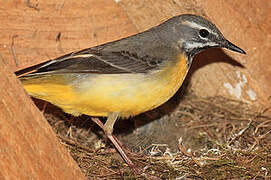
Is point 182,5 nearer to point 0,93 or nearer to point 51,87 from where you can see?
point 51,87

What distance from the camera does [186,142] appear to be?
16.9 feet

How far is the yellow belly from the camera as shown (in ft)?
12.6

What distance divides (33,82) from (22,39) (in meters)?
0.44

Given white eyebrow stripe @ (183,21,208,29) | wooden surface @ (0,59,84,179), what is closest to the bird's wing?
white eyebrow stripe @ (183,21,208,29)

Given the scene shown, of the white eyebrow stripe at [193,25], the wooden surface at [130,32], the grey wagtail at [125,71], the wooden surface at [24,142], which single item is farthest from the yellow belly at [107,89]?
the wooden surface at [24,142]

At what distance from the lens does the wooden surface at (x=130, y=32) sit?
3.61 meters

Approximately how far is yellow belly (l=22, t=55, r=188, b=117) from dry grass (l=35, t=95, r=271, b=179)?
1.54ft

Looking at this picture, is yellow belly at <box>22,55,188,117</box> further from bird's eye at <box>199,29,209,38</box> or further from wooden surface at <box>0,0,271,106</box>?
bird's eye at <box>199,29,209,38</box>

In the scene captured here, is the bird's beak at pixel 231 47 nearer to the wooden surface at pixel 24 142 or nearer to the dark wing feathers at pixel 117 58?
the dark wing feathers at pixel 117 58

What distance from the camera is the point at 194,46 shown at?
4.34 m

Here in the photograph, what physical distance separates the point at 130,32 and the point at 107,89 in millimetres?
863

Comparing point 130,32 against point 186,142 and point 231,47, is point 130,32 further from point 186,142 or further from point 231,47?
point 186,142

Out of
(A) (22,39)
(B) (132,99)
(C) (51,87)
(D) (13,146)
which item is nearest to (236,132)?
(B) (132,99)

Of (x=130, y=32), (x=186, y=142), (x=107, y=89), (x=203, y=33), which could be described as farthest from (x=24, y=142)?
(x=186, y=142)
